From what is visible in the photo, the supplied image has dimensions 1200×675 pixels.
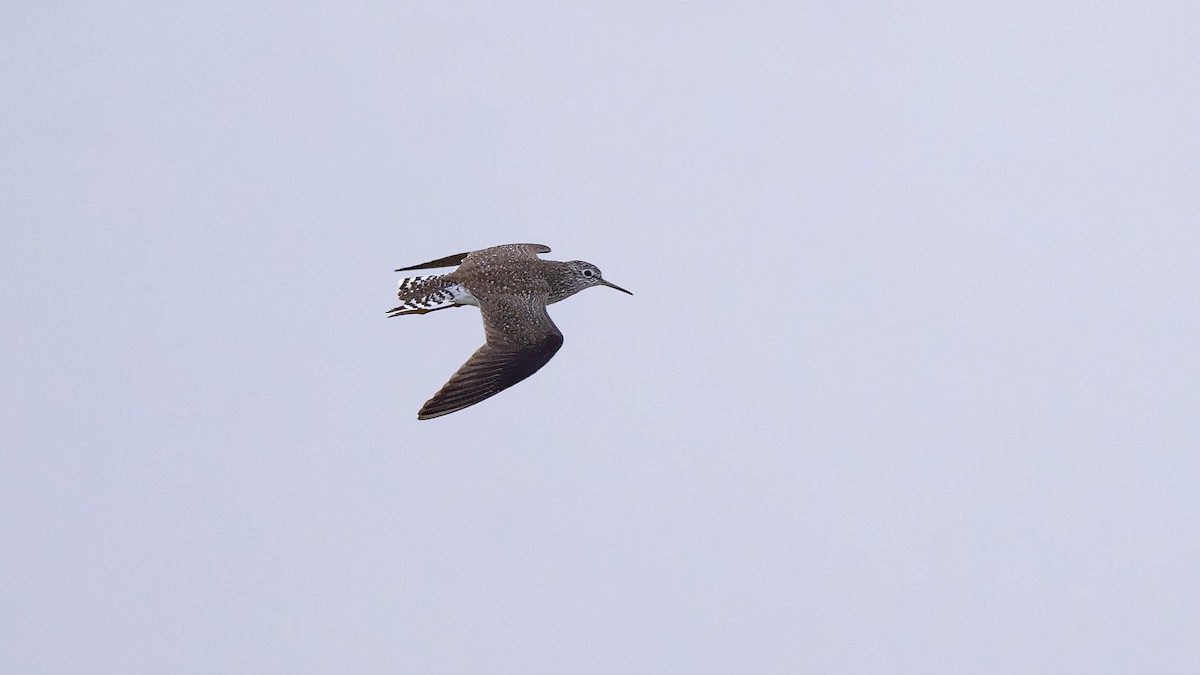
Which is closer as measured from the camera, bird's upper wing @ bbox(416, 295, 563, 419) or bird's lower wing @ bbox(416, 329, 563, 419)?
bird's lower wing @ bbox(416, 329, 563, 419)

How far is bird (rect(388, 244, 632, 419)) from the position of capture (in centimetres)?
1966

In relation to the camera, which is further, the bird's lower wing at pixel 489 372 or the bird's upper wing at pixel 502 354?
the bird's upper wing at pixel 502 354

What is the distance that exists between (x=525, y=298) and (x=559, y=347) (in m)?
1.44

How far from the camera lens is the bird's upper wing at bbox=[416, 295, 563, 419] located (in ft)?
63.5

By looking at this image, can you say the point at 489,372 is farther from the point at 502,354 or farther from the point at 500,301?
the point at 500,301

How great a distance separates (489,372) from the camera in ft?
65.1

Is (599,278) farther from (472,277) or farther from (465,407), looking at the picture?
(465,407)

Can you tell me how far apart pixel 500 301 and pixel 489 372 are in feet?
5.80

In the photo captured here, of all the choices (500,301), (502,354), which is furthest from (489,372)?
(500,301)

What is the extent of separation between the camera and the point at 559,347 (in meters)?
20.5

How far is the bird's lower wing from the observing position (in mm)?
19234

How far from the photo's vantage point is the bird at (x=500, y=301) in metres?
19.7

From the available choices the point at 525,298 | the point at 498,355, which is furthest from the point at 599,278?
the point at 498,355

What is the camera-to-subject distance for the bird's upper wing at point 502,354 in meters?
19.4
